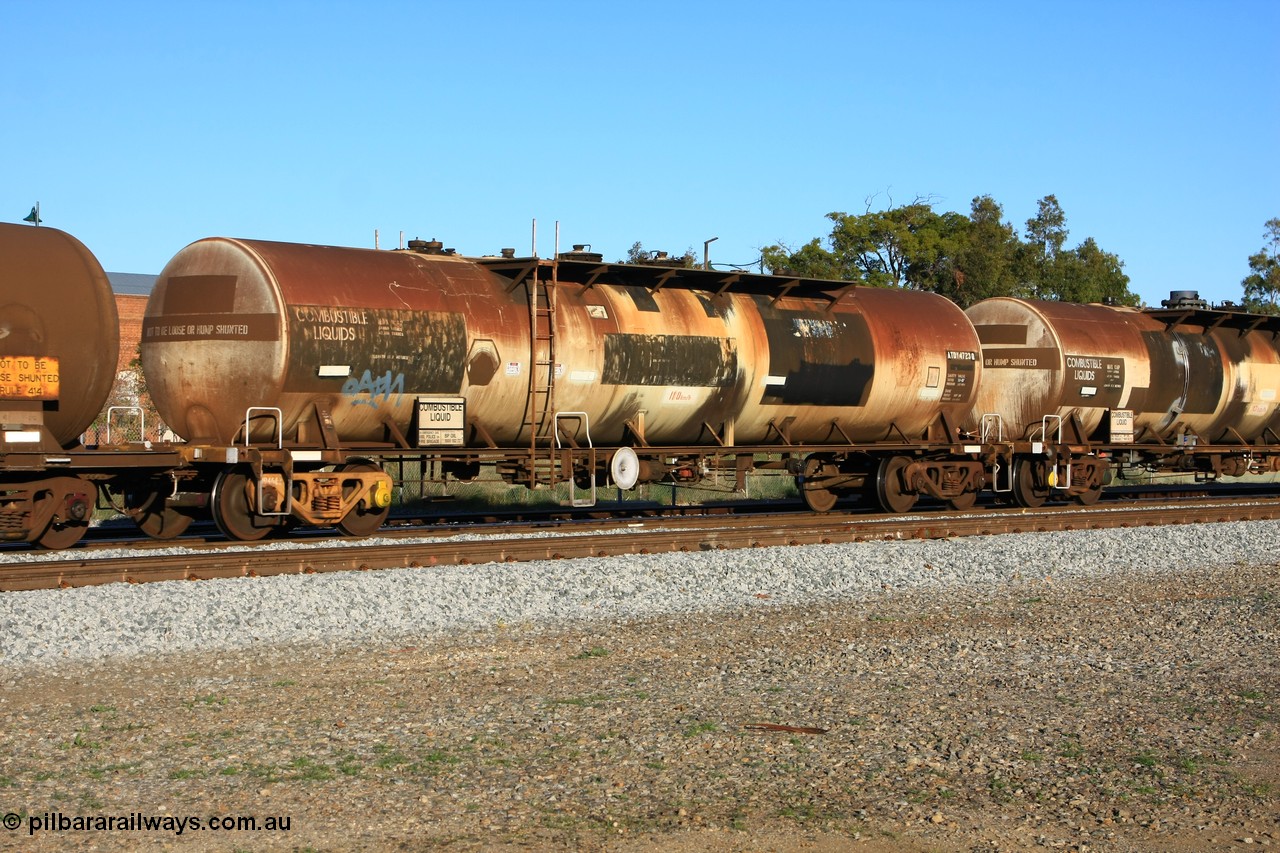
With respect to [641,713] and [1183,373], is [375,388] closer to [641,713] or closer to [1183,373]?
[641,713]

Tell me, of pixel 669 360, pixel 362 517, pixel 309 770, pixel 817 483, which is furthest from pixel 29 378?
pixel 817 483

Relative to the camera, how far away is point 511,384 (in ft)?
56.1

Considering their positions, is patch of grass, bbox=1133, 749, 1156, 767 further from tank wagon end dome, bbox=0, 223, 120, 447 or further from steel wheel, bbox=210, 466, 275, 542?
tank wagon end dome, bbox=0, 223, 120, 447

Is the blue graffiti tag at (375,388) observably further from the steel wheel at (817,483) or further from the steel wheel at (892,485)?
the steel wheel at (892,485)

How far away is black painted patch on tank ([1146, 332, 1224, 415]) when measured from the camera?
81.7 feet

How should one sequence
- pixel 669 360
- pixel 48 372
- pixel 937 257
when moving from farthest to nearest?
pixel 937 257 < pixel 669 360 < pixel 48 372

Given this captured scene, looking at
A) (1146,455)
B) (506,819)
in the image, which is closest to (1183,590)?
(506,819)

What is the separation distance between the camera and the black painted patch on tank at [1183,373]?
2489 cm

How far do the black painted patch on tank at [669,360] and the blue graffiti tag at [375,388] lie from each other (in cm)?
300

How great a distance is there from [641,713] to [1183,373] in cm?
2074

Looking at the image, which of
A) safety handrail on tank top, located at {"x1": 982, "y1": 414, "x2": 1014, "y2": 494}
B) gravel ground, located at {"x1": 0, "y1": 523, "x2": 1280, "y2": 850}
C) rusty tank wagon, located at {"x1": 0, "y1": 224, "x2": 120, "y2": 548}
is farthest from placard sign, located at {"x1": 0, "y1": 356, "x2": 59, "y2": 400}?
safety handrail on tank top, located at {"x1": 982, "y1": 414, "x2": 1014, "y2": 494}

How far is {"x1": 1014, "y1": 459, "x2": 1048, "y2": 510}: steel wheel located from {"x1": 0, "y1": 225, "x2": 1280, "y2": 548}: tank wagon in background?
7cm

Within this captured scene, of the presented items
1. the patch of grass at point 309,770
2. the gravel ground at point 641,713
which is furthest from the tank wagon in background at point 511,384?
the patch of grass at point 309,770

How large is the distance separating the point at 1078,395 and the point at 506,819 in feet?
64.7
